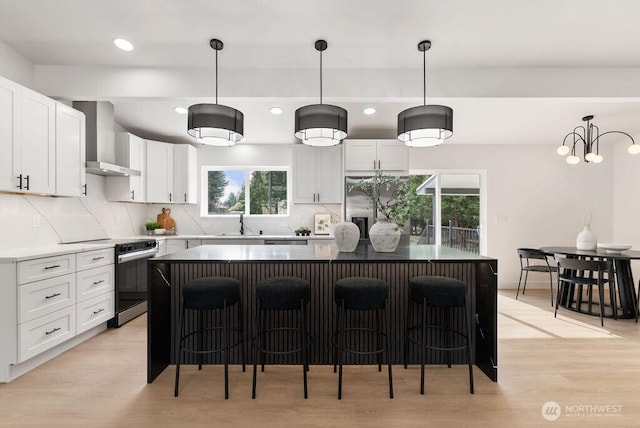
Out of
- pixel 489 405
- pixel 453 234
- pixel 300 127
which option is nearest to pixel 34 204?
pixel 300 127

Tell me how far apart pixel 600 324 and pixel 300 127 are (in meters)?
4.08

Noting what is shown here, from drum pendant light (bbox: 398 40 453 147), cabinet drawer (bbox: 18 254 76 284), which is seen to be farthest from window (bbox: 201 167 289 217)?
drum pendant light (bbox: 398 40 453 147)

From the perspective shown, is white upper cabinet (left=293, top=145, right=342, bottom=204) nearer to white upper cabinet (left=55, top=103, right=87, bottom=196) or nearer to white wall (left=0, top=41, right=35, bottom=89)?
white upper cabinet (left=55, top=103, right=87, bottom=196)

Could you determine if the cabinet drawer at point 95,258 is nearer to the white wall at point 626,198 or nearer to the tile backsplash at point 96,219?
the tile backsplash at point 96,219

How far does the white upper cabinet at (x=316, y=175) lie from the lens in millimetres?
5117

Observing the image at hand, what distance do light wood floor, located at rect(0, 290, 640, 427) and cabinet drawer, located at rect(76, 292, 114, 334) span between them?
26cm

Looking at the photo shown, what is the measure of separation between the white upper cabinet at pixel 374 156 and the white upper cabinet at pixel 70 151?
11.0ft

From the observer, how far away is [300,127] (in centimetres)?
235

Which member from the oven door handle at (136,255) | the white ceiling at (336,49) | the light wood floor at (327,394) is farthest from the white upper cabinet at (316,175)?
the light wood floor at (327,394)

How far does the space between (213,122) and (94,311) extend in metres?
2.42

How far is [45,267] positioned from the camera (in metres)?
2.58

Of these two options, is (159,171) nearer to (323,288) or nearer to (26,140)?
(26,140)

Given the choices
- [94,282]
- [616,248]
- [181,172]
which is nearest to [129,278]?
[94,282]

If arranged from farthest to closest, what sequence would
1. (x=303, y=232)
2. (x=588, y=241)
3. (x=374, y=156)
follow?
(x=303, y=232) < (x=374, y=156) < (x=588, y=241)
